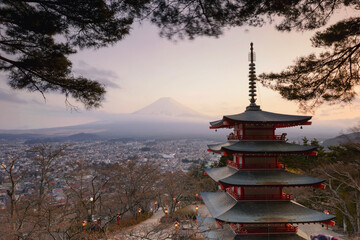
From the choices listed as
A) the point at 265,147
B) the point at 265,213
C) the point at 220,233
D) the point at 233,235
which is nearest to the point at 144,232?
the point at 220,233

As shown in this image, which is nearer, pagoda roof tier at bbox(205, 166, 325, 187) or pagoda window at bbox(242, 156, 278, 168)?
pagoda roof tier at bbox(205, 166, 325, 187)

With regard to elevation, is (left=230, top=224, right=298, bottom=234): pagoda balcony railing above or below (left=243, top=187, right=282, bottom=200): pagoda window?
below

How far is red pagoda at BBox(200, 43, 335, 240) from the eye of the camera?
29.8 ft

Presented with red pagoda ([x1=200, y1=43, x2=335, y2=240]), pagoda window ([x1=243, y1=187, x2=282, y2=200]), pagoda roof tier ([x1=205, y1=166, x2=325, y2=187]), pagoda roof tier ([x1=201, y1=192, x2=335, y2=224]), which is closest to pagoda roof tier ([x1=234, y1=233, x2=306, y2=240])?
red pagoda ([x1=200, y1=43, x2=335, y2=240])

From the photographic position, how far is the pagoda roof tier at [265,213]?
8812 millimetres

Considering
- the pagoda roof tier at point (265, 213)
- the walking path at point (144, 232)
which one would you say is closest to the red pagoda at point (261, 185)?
the pagoda roof tier at point (265, 213)

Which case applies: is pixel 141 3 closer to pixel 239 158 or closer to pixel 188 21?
pixel 188 21

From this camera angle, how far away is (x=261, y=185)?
937 cm

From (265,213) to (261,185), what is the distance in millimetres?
1088

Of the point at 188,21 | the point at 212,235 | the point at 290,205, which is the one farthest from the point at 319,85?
the point at 212,235

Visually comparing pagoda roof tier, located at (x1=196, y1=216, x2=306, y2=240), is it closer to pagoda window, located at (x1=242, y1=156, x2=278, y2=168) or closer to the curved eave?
pagoda window, located at (x1=242, y1=156, x2=278, y2=168)

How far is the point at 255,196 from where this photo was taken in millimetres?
A: 9945

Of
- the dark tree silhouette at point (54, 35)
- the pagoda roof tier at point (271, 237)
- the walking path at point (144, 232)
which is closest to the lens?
the dark tree silhouette at point (54, 35)

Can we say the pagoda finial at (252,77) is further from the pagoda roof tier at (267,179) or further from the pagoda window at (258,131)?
the pagoda roof tier at (267,179)
